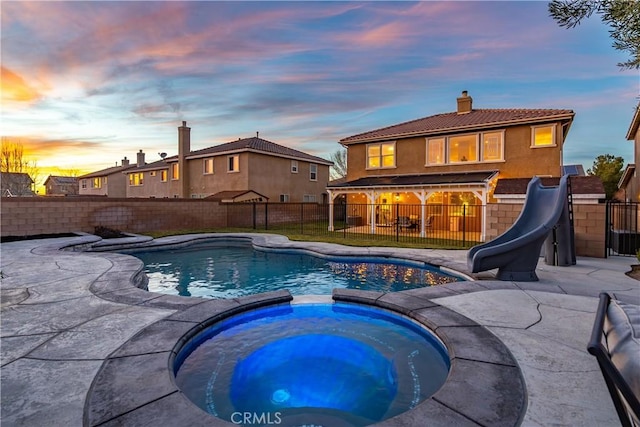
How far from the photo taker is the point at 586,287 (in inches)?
237

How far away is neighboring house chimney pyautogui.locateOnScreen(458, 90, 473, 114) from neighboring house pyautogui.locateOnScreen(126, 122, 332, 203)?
511 inches

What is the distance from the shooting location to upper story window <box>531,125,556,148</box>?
15.1m

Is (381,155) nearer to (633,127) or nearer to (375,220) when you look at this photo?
(375,220)

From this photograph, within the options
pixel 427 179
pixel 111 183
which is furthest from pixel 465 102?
pixel 111 183

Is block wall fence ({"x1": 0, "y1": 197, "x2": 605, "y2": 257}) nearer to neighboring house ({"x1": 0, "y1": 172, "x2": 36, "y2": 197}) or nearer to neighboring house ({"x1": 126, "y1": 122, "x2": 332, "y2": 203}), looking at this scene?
neighboring house ({"x1": 126, "y1": 122, "x2": 332, "y2": 203})

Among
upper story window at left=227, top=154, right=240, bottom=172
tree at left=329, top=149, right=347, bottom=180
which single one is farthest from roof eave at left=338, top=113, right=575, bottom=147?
tree at left=329, top=149, right=347, bottom=180

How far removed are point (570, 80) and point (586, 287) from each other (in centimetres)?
1640

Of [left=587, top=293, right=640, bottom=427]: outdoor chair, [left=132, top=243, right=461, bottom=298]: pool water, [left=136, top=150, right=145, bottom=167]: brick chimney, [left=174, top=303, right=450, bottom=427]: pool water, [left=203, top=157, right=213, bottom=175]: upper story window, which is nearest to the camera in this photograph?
[left=587, top=293, right=640, bottom=427]: outdoor chair

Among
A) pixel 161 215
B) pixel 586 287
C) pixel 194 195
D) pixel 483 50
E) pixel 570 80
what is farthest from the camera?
pixel 194 195

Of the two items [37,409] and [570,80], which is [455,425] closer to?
[37,409]

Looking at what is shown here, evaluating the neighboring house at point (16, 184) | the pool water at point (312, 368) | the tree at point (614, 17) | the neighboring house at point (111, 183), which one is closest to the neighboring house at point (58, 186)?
the neighboring house at point (111, 183)

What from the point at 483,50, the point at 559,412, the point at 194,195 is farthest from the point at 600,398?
the point at 194,195

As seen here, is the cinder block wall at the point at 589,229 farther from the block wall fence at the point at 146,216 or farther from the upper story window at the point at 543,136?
the upper story window at the point at 543,136

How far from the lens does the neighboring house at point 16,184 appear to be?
35.5m
